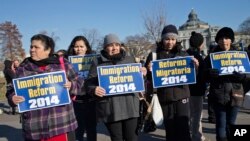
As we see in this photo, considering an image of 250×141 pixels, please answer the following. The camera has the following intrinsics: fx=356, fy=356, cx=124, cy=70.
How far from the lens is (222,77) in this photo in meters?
5.57

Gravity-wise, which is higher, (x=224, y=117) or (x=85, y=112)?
(x=85, y=112)

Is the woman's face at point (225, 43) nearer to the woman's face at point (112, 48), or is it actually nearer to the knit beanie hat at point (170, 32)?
the knit beanie hat at point (170, 32)

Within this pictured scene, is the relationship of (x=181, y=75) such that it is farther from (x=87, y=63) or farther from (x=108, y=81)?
(x=87, y=63)

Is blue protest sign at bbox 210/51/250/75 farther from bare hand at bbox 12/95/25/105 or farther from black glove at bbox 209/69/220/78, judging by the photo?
bare hand at bbox 12/95/25/105

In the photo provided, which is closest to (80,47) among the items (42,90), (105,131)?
(42,90)

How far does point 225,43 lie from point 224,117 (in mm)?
1161

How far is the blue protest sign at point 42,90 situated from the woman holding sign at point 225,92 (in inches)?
93.1

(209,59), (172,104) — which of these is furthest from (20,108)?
(209,59)

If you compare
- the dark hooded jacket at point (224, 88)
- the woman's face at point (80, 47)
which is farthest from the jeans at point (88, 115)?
the dark hooded jacket at point (224, 88)

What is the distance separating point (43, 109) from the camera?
4.39 metres

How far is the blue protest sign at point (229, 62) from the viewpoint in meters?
5.58

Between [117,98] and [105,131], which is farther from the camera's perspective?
[105,131]

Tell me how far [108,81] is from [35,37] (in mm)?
1346

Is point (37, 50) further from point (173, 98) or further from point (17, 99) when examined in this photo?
point (173, 98)
